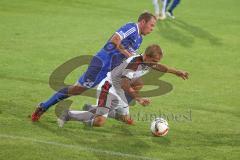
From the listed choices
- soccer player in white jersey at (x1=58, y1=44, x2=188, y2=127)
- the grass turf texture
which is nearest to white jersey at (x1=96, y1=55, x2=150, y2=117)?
soccer player in white jersey at (x1=58, y1=44, x2=188, y2=127)

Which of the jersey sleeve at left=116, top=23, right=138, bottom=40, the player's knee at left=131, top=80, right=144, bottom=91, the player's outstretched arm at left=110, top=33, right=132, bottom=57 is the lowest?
the player's knee at left=131, top=80, right=144, bottom=91

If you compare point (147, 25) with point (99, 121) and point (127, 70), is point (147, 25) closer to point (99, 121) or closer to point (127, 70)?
point (127, 70)

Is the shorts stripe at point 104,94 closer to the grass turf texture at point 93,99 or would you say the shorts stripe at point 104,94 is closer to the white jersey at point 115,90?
the white jersey at point 115,90

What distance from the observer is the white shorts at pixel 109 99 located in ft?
33.4

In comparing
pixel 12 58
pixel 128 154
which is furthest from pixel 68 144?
pixel 12 58

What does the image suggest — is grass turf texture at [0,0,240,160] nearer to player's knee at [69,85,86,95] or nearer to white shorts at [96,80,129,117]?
white shorts at [96,80,129,117]

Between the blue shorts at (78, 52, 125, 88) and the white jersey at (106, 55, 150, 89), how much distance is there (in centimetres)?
16

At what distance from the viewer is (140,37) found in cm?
1058

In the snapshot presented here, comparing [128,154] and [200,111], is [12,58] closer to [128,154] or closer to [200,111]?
[200,111]

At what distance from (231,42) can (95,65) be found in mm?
10646

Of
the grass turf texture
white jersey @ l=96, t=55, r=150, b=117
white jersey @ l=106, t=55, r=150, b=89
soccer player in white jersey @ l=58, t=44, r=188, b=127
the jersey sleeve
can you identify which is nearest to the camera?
the grass turf texture

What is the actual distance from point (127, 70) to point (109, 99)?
0.73 m

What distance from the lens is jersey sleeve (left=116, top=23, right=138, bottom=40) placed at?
10.3 m

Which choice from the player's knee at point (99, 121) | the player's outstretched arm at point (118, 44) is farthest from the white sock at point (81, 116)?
the player's outstretched arm at point (118, 44)
